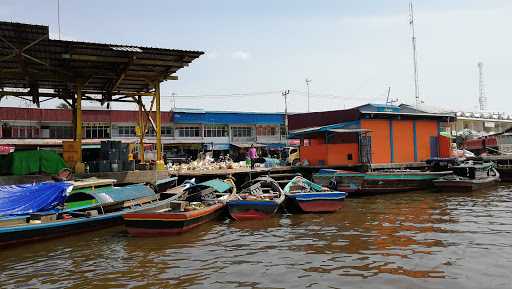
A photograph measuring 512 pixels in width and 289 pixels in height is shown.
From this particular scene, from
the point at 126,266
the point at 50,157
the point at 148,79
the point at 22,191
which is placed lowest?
the point at 126,266

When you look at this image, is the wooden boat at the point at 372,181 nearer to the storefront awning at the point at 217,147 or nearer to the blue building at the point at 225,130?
the blue building at the point at 225,130

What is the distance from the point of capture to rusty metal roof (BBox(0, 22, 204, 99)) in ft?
47.9

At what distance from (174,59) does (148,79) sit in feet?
9.93

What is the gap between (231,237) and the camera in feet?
38.5

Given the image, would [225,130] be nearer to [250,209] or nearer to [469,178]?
[469,178]

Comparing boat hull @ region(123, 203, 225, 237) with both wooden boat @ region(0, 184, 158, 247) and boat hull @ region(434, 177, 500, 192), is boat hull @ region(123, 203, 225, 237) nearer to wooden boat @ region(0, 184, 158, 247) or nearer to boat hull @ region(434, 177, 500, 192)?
wooden boat @ region(0, 184, 158, 247)

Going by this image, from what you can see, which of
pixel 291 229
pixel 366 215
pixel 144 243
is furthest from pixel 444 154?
pixel 144 243

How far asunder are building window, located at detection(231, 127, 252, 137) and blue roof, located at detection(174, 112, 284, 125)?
1365mm

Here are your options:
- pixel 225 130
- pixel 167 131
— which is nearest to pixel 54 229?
pixel 167 131

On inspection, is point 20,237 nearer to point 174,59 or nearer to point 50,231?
point 50,231

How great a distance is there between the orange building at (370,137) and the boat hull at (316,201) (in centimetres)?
803

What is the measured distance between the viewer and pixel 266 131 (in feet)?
171

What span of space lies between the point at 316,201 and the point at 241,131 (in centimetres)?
3583

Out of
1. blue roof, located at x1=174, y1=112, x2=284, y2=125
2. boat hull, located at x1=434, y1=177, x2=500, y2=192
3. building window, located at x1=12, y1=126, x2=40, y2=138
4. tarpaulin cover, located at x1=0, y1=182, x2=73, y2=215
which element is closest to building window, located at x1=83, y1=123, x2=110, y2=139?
building window, located at x1=12, y1=126, x2=40, y2=138
